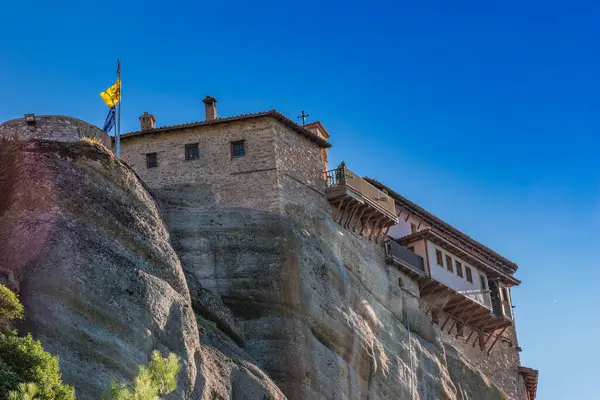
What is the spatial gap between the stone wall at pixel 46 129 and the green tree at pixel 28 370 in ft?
33.3

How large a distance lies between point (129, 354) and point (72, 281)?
265 cm

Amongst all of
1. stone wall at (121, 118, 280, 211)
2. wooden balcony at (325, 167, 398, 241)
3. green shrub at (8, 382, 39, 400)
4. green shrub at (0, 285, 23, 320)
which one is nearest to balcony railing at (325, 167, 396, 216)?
wooden balcony at (325, 167, 398, 241)

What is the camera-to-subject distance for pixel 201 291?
3675 cm

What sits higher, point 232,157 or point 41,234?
point 232,157

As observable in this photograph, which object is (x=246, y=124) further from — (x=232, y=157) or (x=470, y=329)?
(x=470, y=329)

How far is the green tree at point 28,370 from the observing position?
23641 millimetres

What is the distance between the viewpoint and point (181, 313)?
31.7m

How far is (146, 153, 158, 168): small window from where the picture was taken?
44844 millimetres

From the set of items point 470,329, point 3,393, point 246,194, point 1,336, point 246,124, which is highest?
point 246,124

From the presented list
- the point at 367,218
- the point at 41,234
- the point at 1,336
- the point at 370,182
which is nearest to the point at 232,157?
the point at 367,218

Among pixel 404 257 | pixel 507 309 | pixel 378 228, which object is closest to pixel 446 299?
pixel 404 257

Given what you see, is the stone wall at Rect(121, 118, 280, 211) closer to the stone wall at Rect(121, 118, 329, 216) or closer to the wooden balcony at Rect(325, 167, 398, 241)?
the stone wall at Rect(121, 118, 329, 216)

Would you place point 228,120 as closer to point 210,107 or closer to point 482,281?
point 210,107

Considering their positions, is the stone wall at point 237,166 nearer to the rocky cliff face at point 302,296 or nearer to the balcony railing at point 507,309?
the rocky cliff face at point 302,296
